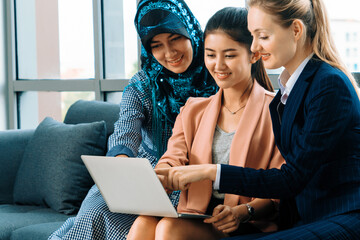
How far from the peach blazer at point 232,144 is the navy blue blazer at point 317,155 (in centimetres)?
20

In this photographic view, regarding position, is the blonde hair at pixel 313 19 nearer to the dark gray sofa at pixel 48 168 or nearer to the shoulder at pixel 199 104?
the shoulder at pixel 199 104

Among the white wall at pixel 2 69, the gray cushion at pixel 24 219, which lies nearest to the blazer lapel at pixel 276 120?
the gray cushion at pixel 24 219

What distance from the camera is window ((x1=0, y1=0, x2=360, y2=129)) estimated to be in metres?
3.79

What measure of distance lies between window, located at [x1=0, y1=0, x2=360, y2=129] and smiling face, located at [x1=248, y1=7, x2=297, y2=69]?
1.80m

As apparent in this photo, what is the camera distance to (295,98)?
5.07ft

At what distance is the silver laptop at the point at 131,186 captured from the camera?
152cm

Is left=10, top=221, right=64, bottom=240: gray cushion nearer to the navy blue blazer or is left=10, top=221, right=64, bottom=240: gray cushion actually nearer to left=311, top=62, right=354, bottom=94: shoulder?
the navy blue blazer

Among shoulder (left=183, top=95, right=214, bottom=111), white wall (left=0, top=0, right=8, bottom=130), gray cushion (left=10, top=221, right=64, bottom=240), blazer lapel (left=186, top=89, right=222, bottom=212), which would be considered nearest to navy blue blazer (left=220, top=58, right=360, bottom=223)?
blazer lapel (left=186, top=89, right=222, bottom=212)

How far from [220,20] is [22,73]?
9.59 ft

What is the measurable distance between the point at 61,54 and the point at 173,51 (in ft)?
7.50

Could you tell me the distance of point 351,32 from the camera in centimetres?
271

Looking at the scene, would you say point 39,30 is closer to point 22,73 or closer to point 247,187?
point 22,73

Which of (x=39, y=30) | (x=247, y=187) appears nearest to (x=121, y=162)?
(x=247, y=187)

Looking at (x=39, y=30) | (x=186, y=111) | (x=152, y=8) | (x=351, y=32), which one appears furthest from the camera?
(x=39, y=30)
